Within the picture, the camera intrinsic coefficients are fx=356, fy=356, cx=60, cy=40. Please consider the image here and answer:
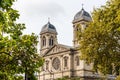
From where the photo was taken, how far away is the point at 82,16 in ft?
257

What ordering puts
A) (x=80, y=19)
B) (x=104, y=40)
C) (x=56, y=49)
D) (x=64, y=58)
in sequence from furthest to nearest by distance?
(x=56, y=49), (x=64, y=58), (x=80, y=19), (x=104, y=40)

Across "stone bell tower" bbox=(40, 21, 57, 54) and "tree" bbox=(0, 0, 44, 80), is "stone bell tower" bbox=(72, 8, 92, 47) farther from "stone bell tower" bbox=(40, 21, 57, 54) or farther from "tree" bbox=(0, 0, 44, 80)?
"tree" bbox=(0, 0, 44, 80)

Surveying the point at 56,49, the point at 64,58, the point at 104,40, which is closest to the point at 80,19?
the point at 56,49

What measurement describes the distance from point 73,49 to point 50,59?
7925 millimetres

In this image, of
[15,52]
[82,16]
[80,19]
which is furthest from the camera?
[82,16]

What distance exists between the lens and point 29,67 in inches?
653

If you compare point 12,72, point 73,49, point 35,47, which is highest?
point 73,49

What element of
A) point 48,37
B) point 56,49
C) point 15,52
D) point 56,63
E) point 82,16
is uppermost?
point 82,16

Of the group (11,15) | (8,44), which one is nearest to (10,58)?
(8,44)

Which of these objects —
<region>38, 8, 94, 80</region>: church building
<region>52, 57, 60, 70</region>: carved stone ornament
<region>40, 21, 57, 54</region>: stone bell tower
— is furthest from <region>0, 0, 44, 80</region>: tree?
<region>40, 21, 57, 54</region>: stone bell tower

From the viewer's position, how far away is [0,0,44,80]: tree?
1650cm

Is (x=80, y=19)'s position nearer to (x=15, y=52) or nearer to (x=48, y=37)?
(x=48, y=37)

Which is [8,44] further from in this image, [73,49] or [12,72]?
[73,49]

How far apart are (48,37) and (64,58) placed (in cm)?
994
